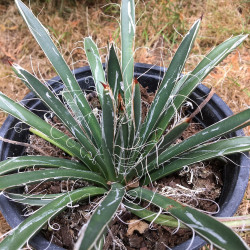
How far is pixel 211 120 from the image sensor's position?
1208 millimetres

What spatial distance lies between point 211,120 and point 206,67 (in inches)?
11.1

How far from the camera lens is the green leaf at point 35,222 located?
81 centimetres

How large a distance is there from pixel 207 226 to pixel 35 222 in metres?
0.43

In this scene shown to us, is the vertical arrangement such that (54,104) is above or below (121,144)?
above

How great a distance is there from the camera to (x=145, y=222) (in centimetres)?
100

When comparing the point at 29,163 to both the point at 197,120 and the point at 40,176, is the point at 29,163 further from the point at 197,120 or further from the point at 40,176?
the point at 197,120

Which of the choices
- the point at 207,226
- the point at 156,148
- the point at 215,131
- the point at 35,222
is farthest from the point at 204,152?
the point at 35,222

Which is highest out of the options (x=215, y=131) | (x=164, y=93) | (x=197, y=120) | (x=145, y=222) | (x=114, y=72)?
(x=114, y=72)

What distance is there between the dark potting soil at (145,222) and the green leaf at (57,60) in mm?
224

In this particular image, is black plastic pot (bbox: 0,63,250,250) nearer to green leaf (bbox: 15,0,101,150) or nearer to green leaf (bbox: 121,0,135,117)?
green leaf (bbox: 121,0,135,117)

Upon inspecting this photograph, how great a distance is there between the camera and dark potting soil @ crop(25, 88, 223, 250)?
38.7 inches

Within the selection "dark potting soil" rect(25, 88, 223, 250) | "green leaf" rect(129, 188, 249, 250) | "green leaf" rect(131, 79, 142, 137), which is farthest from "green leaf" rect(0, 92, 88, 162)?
"green leaf" rect(129, 188, 249, 250)

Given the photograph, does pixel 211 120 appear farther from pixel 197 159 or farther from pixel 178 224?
pixel 178 224

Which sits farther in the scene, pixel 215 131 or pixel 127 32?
pixel 127 32
